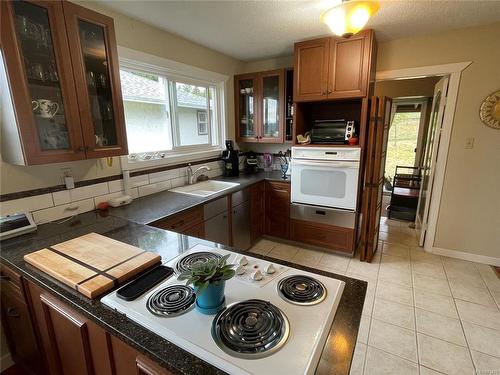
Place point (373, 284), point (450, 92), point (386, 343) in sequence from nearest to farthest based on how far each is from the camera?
point (386, 343)
point (373, 284)
point (450, 92)

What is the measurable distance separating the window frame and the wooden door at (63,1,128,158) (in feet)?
1.50

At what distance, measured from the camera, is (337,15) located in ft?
4.54

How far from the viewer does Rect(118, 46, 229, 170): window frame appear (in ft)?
7.13

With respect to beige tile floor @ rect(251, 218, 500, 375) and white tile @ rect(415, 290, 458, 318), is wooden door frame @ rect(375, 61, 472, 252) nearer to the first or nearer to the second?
beige tile floor @ rect(251, 218, 500, 375)

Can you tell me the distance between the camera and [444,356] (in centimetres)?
161

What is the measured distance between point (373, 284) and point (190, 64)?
2930mm

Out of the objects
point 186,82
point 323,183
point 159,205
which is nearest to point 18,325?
point 159,205

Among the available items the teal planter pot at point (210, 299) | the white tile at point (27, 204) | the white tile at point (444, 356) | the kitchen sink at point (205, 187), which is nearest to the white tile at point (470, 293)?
the white tile at point (444, 356)

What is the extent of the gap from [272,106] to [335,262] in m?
2.05

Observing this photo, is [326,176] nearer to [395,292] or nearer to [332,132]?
[332,132]

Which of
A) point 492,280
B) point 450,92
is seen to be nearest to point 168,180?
point 450,92

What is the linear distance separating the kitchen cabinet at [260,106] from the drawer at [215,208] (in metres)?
1.26

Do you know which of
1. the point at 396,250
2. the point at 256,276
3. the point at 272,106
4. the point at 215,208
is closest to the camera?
the point at 256,276

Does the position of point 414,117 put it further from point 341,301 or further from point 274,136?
point 341,301
